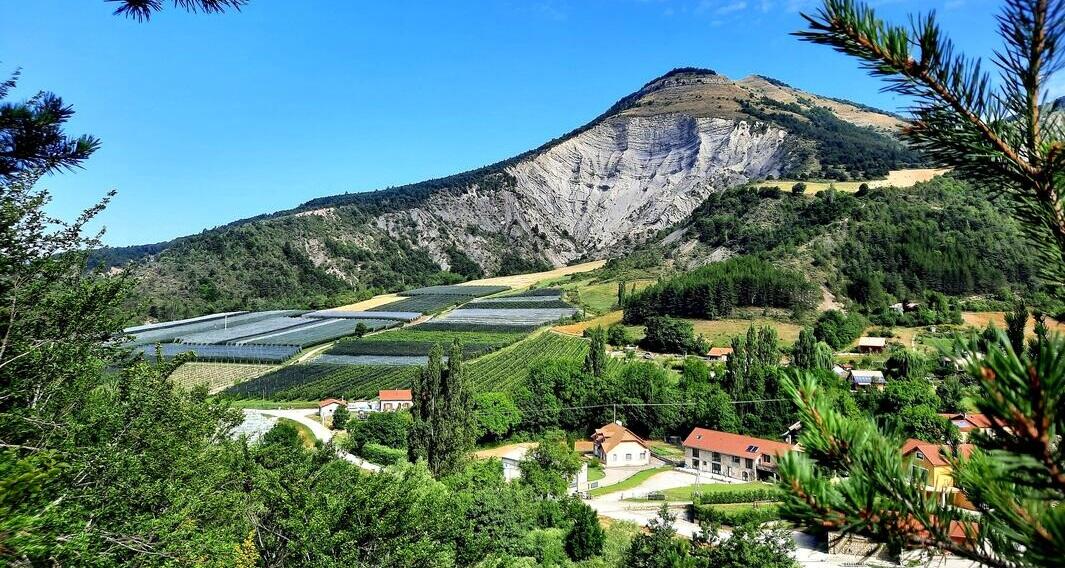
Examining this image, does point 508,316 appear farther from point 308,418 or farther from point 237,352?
point 308,418

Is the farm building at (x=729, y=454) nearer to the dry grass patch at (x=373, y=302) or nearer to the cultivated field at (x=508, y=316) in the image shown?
the cultivated field at (x=508, y=316)

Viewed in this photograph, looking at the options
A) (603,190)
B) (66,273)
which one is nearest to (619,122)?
(603,190)

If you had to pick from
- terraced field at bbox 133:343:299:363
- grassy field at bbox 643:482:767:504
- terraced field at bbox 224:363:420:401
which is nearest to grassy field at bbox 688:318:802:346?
grassy field at bbox 643:482:767:504

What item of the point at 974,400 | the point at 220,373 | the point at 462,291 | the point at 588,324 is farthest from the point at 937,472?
the point at 462,291

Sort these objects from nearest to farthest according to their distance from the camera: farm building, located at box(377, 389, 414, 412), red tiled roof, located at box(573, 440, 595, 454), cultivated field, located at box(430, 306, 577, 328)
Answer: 1. red tiled roof, located at box(573, 440, 595, 454)
2. farm building, located at box(377, 389, 414, 412)
3. cultivated field, located at box(430, 306, 577, 328)

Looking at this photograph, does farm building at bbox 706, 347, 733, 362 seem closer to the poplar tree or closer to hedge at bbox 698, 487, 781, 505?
hedge at bbox 698, 487, 781, 505
